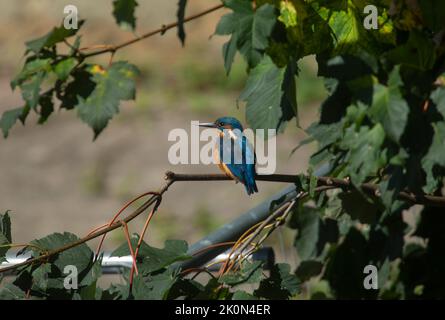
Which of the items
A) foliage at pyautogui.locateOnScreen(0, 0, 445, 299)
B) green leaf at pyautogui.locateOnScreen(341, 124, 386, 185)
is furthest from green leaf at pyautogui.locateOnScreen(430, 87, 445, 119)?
green leaf at pyautogui.locateOnScreen(341, 124, 386, 185)

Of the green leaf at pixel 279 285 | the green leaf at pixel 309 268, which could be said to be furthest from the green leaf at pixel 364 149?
the green leaf at pixel 309 268

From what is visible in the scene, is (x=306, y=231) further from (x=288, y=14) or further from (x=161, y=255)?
(x=288, y=14)

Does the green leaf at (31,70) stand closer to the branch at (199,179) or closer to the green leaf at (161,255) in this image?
the branch at (199,179)

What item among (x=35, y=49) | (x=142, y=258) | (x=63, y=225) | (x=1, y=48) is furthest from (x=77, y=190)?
(x=142, y=258)

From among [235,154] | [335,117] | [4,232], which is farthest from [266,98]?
[235,154]

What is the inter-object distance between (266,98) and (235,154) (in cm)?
99

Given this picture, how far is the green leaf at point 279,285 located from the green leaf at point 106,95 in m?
0.88

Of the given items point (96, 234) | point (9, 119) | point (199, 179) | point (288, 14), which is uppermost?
point (9, 119)

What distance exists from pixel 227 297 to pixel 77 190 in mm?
5259

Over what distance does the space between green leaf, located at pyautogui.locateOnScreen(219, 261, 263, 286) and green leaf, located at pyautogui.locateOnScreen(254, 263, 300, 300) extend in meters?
0.05

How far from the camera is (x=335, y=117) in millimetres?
1573

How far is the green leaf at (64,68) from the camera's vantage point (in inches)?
104

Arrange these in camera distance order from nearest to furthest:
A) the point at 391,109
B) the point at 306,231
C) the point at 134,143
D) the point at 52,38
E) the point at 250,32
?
the point at 391,109
the point at 250,32
the point at 52,38
the point at 306,231
the point at 134,143
